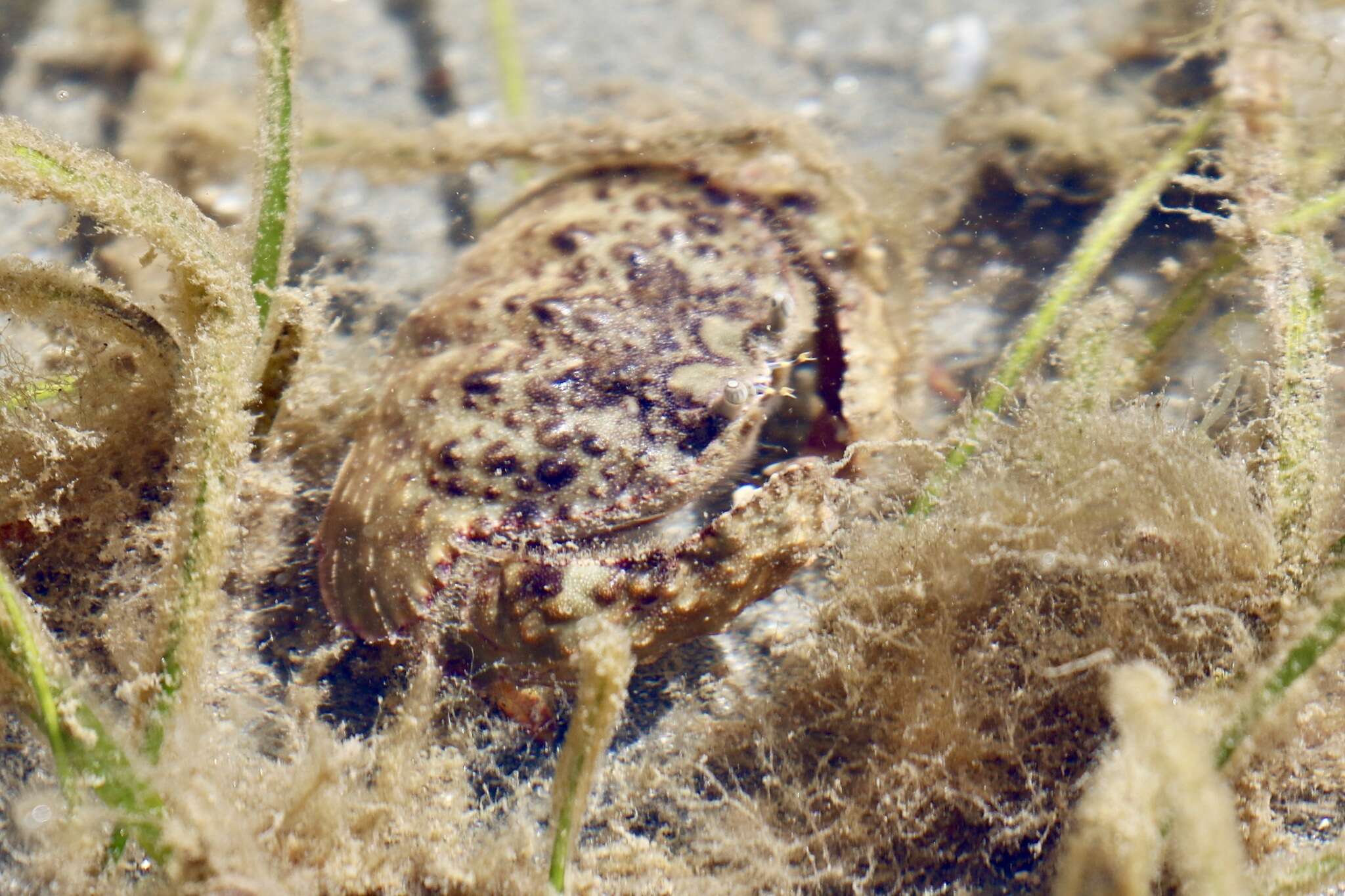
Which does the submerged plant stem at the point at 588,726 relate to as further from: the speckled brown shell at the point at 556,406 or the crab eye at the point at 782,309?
the crab eye at the point at 782,309

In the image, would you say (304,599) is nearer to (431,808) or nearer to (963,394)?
(431,808)

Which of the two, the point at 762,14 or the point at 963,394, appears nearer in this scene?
the point at 963,394

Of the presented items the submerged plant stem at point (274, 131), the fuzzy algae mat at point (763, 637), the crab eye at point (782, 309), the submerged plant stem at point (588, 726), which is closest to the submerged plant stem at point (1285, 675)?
the fuzzy algae mat at point (763, 637)

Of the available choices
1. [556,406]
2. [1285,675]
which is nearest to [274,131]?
[556,406]

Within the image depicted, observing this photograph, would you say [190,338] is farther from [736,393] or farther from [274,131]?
[736,393]

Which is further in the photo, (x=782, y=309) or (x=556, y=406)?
(x=782, y=309)

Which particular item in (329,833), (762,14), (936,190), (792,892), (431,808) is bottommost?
(792,892)

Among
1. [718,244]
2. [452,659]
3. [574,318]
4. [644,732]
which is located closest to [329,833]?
[452,659]
